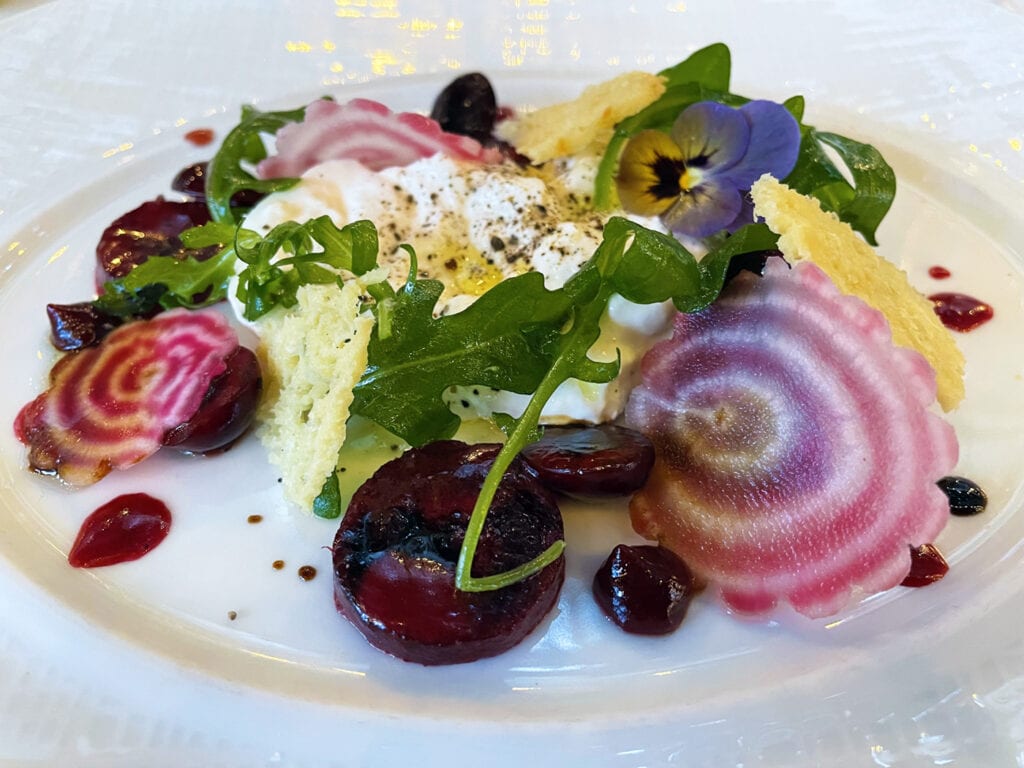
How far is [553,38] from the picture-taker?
3025 mm

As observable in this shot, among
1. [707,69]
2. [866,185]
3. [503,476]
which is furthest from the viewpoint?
[707,69]

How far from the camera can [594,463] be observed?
1.56 metres

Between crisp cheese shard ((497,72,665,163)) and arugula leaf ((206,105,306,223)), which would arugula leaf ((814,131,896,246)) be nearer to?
crisp cheese shard ((497,72,665,163))

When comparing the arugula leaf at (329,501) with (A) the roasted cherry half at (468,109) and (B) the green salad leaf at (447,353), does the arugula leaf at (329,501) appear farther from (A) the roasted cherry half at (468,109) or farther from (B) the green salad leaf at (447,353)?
(A) the roasted cherry half at (468,109)

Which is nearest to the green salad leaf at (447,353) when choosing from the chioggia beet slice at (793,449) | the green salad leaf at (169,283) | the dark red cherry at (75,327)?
the chioggia beet slice at (793,449)

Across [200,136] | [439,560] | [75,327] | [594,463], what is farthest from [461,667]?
[200,136]

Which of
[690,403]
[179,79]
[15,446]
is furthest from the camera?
[179,79]

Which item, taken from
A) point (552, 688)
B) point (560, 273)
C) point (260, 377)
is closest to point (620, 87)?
point (560, 273)

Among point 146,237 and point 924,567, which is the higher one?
point 146,237

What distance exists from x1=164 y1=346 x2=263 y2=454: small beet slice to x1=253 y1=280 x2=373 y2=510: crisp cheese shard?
0.20 feet

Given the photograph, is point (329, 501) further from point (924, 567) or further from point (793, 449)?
point (924, 567)

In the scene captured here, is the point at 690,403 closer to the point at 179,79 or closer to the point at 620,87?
the point at 620,87

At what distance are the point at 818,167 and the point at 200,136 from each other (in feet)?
6.11

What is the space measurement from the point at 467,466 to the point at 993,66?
7.50ft
